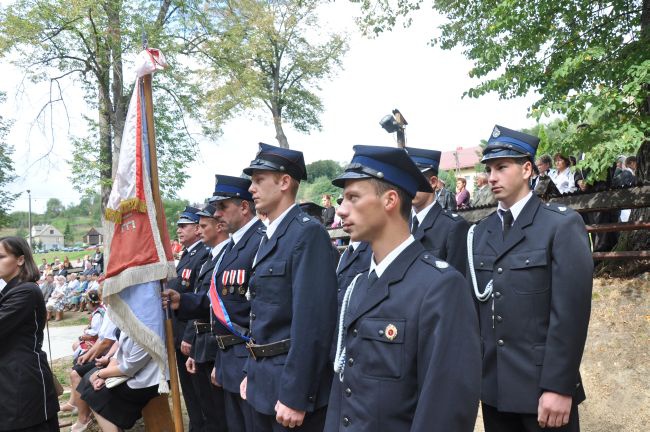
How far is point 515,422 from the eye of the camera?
303cm

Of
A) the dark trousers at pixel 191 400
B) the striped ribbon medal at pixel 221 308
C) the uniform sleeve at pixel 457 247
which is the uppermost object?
the uniform sleeve at pixel 457 247

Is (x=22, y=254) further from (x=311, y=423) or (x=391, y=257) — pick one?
(x=391, y=257)

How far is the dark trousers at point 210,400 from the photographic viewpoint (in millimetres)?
4828

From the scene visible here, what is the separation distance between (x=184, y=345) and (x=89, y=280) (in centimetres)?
1739

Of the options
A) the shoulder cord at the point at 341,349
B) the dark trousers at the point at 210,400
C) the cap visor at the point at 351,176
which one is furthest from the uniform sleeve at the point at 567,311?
the dark trousers at the point at 210,400

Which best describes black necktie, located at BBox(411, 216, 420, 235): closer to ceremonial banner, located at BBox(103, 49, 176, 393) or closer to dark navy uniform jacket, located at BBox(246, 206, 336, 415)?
dark navy uniform jacket, located at BBox(246, 206, 336, 415)

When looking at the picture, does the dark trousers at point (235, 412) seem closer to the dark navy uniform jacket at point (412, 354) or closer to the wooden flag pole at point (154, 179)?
the wooden flag pole at point (154, 179)

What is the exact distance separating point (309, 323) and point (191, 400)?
3279mm

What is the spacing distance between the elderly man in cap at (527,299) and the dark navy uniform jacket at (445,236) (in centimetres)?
55

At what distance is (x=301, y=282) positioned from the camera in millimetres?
3080

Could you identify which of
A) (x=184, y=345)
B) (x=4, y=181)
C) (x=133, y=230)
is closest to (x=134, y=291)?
(x=133, y=230)

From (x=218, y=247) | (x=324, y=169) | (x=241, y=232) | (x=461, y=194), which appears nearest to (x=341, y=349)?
(x=241, y=232)

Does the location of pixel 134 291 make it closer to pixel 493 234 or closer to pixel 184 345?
pixel 184 345

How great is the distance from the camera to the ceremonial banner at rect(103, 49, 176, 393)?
3.94 metres
